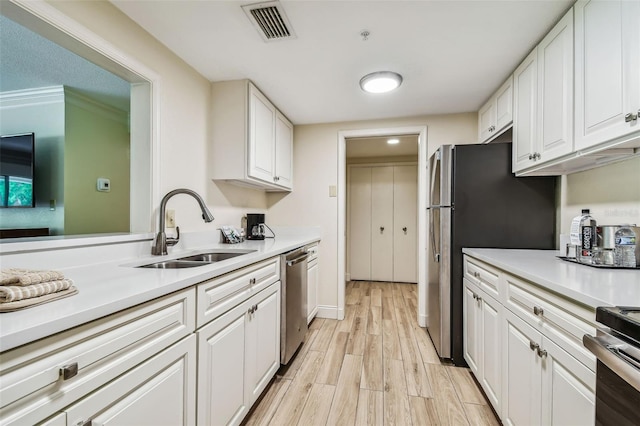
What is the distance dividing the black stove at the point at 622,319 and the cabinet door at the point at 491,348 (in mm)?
Answer: 771

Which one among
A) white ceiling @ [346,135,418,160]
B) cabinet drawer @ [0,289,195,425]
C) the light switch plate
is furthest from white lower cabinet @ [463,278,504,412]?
the light switch plate

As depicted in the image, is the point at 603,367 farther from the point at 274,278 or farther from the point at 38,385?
the point at 274,278

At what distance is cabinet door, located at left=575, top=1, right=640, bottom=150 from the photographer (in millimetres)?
1066

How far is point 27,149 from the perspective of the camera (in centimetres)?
242

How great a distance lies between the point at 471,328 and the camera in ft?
6.21

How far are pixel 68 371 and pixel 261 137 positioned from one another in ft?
6.74

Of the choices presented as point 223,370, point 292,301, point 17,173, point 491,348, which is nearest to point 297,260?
point 292,301

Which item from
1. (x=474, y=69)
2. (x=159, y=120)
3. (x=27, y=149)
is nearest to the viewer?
(x=159, y=120)

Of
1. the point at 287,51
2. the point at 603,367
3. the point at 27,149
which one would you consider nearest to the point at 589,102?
the point at 603,367

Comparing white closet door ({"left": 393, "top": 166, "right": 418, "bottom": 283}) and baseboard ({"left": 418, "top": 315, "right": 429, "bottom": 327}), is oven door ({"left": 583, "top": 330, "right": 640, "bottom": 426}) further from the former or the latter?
white closet door ({"left": 393, "top": 166, "right": 418, "bottom": 283})

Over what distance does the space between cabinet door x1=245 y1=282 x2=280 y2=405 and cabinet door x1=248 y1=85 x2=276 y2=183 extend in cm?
103

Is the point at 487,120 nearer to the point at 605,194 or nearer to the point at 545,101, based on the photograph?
the point at 545,101

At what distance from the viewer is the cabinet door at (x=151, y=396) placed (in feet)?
2.24

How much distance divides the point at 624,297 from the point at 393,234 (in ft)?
12.7
